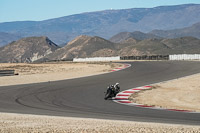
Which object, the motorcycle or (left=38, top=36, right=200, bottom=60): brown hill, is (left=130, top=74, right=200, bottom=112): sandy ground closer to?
the motorcycle

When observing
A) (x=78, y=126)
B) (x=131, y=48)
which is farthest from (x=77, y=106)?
(x=131, y=48)

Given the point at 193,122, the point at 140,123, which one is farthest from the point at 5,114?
the point at 193,122

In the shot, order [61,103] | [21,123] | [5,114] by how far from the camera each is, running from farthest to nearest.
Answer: [61,103] → [5,114] → [21,123]

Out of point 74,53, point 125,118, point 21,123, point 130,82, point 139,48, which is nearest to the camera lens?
point 21,123

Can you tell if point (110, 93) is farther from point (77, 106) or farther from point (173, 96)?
point (173, 96)

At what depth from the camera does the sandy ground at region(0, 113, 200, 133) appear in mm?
11820

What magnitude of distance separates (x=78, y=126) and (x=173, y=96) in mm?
11538

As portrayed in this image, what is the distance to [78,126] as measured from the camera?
1276 cm

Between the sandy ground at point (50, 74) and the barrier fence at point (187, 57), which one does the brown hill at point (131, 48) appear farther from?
the sandy ground at point (50, 74)

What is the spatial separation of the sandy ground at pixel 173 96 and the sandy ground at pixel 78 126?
565cm

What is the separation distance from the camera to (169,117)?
15188mm

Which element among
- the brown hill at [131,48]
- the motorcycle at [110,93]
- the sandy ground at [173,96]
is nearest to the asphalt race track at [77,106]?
the motorcycle at [110,93]

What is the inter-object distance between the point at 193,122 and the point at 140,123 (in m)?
1.85

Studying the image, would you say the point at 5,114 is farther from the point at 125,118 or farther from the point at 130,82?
the point at 130,82
